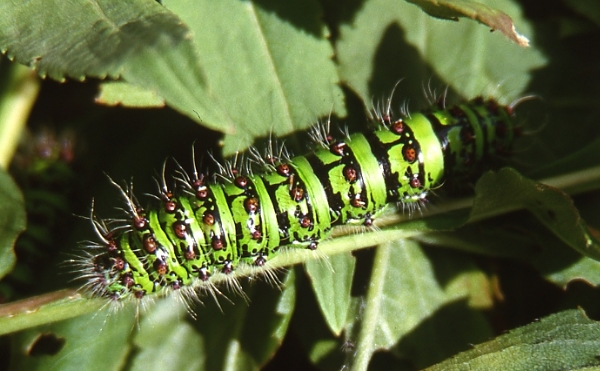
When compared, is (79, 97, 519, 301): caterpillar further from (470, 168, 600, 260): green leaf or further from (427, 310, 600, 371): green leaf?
(427, 310, 600, 371): green leaf

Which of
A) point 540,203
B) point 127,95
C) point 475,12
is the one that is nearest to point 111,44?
point 127,95

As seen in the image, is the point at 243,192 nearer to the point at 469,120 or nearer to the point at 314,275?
the point at 314,275

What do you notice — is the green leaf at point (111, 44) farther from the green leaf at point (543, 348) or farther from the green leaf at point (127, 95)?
the green leaf at point (543, 348)

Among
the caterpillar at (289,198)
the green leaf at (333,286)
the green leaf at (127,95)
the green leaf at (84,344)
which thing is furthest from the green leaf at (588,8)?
the green leaf at (84,344)

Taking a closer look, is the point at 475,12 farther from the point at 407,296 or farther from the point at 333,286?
the point at 407,296

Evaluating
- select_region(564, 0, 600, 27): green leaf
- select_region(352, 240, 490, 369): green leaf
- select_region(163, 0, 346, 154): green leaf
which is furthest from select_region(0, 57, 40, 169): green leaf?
select_region(564, 0, 600, 27): green leaf

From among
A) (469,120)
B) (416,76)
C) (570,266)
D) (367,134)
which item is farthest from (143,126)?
(570,266)

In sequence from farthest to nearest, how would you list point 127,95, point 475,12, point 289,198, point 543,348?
point 127,95
point 289,198
point 543,348
point 475,12
